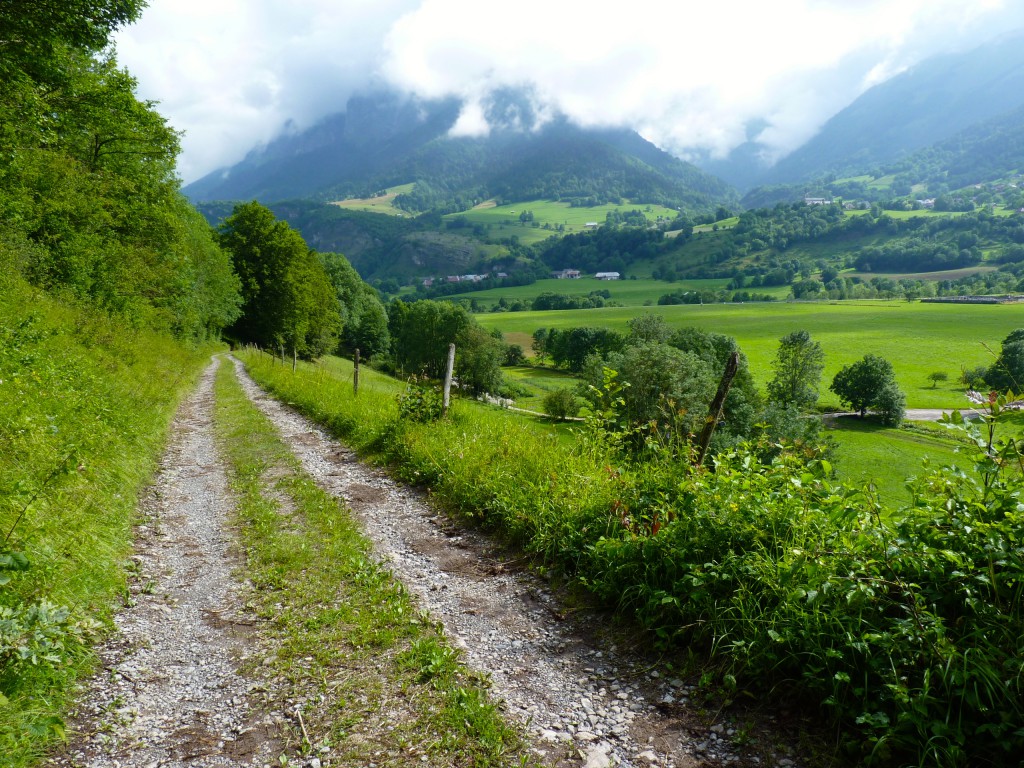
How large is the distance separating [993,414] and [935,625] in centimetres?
169

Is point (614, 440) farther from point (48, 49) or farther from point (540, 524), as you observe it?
point (48, 49)

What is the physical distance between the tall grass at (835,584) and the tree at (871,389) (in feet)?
276

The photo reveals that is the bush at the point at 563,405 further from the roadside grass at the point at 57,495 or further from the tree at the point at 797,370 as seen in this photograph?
the roadside grass at the point at 57,495

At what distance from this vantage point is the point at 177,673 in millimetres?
4910

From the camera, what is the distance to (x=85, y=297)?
2092 cm

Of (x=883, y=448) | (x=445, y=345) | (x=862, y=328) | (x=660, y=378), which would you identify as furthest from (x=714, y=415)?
(x=862, y=328)

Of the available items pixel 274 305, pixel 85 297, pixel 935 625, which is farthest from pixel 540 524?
pixel 274 305

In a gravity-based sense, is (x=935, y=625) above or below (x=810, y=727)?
above

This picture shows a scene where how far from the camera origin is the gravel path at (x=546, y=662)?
13.5 ft

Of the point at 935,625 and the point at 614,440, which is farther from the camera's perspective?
the point at 614,440

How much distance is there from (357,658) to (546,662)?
1.79 metres

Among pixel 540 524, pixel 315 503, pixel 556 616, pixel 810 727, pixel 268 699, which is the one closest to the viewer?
pixel 810 727

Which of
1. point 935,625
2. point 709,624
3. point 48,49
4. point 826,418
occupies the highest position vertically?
point 48,49

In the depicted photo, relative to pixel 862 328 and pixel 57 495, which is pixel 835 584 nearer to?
pixel 57 495
